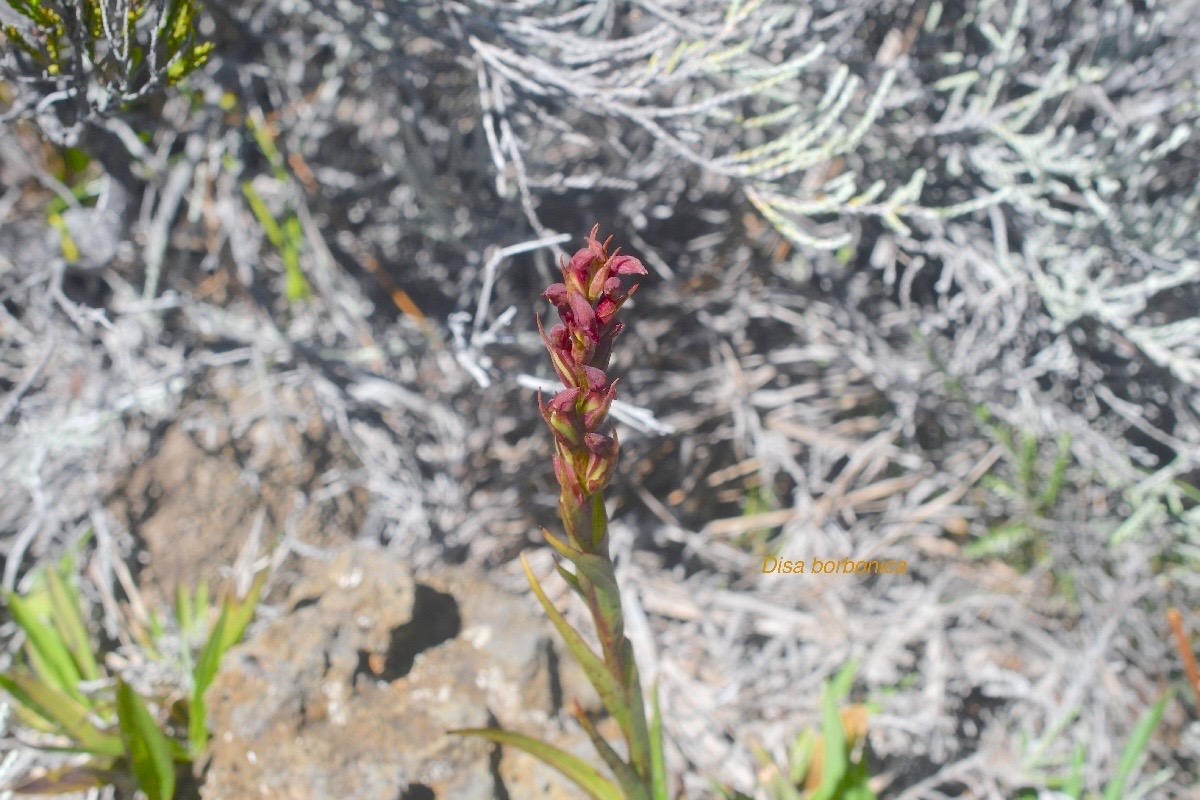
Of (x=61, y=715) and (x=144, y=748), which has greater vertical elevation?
(x=144, y=748)

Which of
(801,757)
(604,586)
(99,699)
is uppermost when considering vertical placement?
(604,586)

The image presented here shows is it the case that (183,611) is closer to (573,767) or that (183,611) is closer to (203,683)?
(203,683)

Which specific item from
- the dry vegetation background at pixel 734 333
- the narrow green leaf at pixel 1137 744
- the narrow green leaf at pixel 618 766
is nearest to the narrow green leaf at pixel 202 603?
the dry vegetation background at pixel 734 333

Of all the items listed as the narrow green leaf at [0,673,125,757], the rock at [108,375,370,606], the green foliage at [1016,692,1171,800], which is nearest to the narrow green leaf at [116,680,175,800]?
the narrow green leaf at [0,673,125,757]

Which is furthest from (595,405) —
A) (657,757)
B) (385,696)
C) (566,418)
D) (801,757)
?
(801,757)

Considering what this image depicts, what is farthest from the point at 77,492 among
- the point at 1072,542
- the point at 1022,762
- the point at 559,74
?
the point at 1072,542

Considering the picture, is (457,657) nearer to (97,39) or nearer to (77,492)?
(77,492)

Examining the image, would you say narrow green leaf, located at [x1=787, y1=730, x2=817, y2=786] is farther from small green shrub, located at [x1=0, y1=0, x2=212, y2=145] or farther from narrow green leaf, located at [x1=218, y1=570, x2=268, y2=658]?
small green shrub, located at [x1=0, y1=0, x2=212, y2=145]
